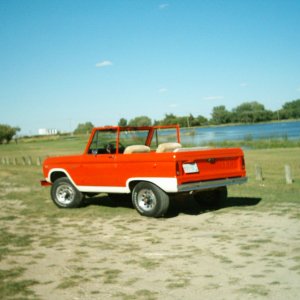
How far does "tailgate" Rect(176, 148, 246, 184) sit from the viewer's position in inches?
324

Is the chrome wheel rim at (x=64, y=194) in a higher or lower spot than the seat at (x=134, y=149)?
lower

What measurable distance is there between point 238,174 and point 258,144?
114 feet

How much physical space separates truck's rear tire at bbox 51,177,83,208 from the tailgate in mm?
3003

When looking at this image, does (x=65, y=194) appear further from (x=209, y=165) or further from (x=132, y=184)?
(x=209, y=165)

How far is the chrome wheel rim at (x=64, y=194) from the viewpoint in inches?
406

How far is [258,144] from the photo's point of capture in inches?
1687

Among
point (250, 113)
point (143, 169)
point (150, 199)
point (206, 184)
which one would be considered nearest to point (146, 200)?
point (150, 199)

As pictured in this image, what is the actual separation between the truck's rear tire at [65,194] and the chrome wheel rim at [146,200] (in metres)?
1.95

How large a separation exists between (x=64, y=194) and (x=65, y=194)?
23mm

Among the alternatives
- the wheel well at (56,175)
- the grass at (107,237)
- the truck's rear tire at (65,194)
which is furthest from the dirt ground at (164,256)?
the wheel well at (56,175)

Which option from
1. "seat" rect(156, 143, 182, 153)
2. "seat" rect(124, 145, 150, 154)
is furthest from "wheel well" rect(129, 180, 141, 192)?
"seat" rect(156, 143, 182, 153)

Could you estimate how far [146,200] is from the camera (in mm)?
8750

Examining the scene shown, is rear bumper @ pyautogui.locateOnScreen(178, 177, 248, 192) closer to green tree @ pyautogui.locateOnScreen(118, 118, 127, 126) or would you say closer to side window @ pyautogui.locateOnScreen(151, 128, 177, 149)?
side window @ pyautogui.locateOnScreen(151, 128, 177, 149)

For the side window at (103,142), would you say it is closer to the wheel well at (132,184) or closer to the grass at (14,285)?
the wheel well at (132,184)
